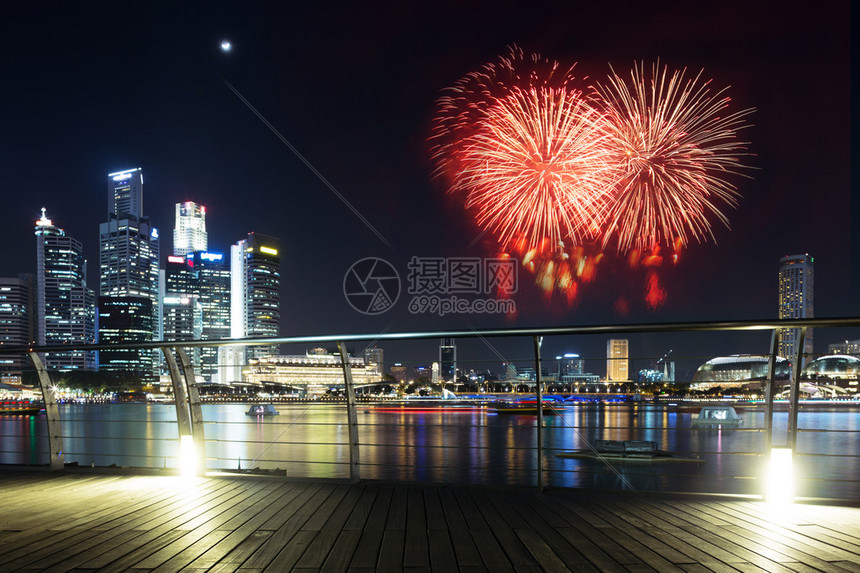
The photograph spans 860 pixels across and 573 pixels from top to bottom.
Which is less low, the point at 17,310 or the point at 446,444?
the point at 17,310

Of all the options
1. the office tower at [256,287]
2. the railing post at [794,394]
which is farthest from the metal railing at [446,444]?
the office tower at [256,287]

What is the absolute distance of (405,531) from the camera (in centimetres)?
314

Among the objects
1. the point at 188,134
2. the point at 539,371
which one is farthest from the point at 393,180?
the point at 539,371

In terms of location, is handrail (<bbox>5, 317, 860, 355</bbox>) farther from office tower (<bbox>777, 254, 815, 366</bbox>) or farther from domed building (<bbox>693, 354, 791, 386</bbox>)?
office tower (<bbox>777, 254, 815, 366</bbox>)

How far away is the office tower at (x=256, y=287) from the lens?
6452 inches

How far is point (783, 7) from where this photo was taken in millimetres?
45469

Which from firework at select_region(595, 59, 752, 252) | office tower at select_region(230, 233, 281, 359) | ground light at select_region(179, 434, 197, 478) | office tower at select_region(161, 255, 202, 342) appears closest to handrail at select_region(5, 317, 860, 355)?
ground light at select_region(179, 434, 197, 478)

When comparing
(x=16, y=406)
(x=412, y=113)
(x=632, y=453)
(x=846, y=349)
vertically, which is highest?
(x=412, y=113)

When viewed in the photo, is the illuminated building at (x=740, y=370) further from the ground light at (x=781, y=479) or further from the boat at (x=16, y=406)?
the boat at (x=16, y=406)

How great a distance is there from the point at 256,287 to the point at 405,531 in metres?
174

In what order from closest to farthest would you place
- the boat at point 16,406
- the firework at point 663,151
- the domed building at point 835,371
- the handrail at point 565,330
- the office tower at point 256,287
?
1. the handrail at point 565,330
2. the domed building at point 835,371
3. the boat at point 16,406
4. the firework at point 663,151
5. the office tower at point 256,287

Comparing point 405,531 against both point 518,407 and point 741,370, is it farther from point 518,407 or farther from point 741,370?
point 741,370

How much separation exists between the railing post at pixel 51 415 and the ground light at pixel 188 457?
1105mm

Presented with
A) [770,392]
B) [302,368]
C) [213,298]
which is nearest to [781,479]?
[770,392]
